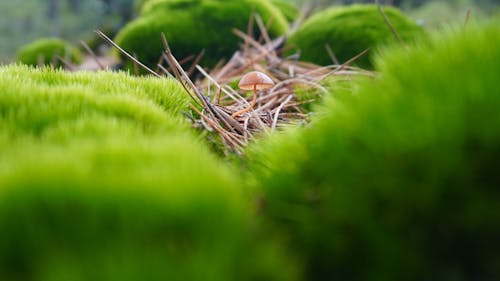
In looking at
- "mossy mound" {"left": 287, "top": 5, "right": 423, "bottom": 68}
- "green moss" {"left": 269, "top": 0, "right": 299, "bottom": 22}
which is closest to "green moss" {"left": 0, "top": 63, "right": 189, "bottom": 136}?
"mossy mound" {"left": 287, "top": 5, "right": 423, "bottom": 68}

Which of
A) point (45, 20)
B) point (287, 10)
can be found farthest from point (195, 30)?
point (45, 20)

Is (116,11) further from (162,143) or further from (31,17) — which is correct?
(31,17)

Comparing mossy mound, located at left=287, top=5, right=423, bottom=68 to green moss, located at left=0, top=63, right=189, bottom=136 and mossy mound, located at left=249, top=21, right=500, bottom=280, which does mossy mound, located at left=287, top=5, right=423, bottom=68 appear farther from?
mossy mound, located at left=249, top=21, right=500, bottom=280

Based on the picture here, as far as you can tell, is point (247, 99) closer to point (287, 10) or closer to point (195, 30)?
point (195, 30)

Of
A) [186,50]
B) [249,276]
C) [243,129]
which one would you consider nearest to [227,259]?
[249,276]

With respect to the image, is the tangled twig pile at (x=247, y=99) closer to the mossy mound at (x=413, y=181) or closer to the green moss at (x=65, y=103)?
the green moss at (x=65, y=103)

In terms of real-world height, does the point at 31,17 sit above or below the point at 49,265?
above

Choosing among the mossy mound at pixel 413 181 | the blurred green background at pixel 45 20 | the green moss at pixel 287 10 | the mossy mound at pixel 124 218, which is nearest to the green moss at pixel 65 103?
the mossy mound at pixel 124 218
